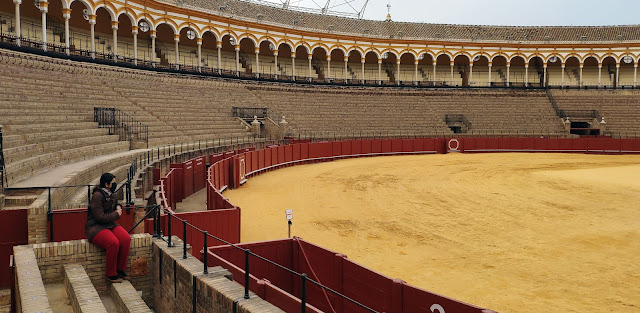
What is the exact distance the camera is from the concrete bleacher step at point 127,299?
212 inches

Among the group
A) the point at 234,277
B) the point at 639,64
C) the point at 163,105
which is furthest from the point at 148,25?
the point at 639,64

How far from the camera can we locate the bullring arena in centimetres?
649

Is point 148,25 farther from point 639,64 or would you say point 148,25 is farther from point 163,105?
point 639,64

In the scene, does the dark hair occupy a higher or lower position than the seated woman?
higher

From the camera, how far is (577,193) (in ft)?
54.0

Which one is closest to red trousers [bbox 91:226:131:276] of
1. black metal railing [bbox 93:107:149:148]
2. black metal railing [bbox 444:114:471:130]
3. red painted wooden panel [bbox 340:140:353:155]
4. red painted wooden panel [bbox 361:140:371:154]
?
black metal railing [bbox 93:107:149:148]

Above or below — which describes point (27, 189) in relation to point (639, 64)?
below

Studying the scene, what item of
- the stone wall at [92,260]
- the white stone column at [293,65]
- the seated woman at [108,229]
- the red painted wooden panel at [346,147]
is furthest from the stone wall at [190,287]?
the white stone column at [293,65]

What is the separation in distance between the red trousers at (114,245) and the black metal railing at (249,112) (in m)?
26.4

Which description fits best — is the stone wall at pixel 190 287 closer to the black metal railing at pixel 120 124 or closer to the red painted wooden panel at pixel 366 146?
the black metal railing at pixel 120 124

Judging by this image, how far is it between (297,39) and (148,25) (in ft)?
47.2

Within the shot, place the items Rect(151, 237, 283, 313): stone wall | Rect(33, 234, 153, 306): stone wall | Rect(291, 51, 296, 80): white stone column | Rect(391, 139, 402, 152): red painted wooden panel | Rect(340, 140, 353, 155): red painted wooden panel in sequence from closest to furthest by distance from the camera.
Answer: Rect(151, 237, 283, 313): stone wall
Rect(33, 234, 153, 306): stone wall
Rect(340, 140, 353, 155): red painted wooden panel
Rect(391, 139, 402, 152): red painted wooden panel
Rect(291, 51, 296, 80): white stone column

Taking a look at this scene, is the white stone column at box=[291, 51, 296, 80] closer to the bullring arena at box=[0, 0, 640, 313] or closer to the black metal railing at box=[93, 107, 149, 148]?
the bullring arena at box=[0, 0, 640, 313]

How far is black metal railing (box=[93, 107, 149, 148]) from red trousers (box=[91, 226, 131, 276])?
1457 centimetres
